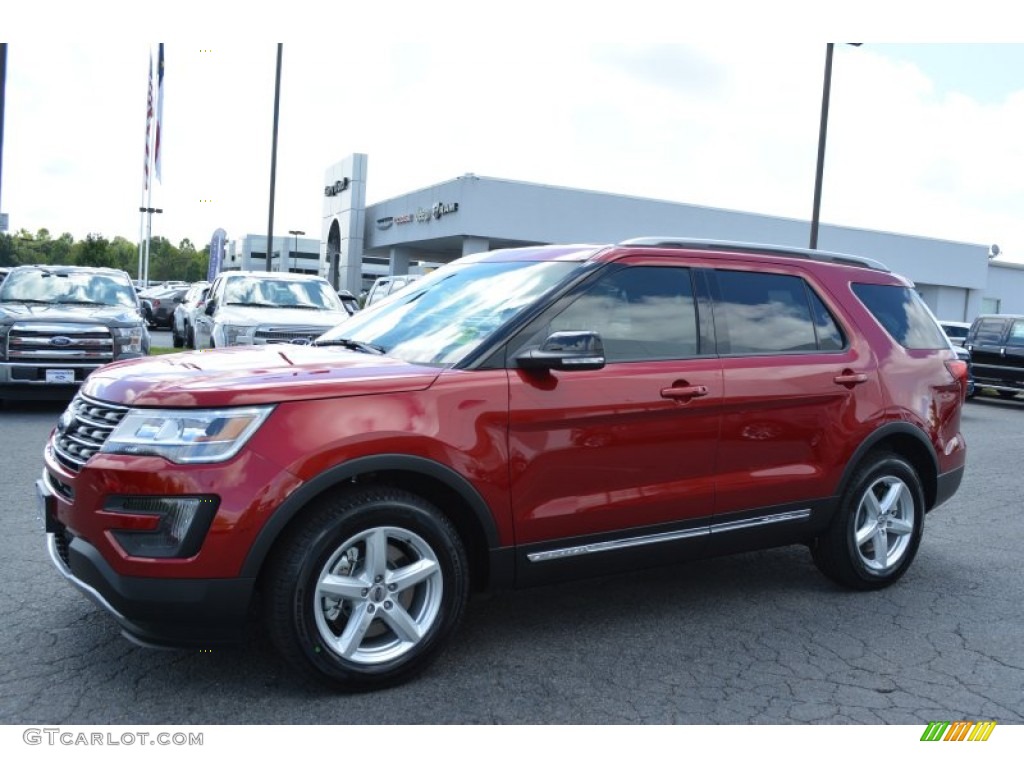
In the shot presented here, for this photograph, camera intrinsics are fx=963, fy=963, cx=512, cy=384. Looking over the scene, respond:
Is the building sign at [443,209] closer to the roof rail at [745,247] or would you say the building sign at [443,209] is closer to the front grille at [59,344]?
the front grille at [59,344]

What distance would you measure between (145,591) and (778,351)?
3.35 meters

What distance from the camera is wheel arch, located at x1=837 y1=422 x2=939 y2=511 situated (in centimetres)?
538

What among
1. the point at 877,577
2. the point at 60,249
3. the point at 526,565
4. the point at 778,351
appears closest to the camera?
the point at 526,565

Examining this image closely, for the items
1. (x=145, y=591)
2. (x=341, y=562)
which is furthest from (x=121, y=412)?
(x=341, y=562)

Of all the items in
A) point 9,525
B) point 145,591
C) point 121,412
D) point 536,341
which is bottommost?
point 9,525

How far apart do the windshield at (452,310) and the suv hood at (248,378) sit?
21 centimetres

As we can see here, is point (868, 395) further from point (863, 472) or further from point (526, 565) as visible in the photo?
point (526, 565)

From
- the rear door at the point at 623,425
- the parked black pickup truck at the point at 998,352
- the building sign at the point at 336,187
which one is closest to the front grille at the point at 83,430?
the rear door at the point at 623,425

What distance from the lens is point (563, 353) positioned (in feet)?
13.6

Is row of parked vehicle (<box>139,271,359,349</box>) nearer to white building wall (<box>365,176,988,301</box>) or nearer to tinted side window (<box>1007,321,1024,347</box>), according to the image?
tinted side window (<box>1007,321,1024,347</box>)

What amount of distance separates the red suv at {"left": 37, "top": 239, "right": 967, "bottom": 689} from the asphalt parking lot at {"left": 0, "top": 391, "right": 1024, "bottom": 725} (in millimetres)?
277

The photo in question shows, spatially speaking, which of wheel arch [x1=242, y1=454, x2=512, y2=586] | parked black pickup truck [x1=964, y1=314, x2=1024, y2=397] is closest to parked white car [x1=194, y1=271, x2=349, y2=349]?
wheel arch [x1=242, y1=454, x2=512, y2=586]

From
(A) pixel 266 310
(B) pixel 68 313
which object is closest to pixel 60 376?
(B) pixel 68 313

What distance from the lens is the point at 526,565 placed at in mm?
4250
